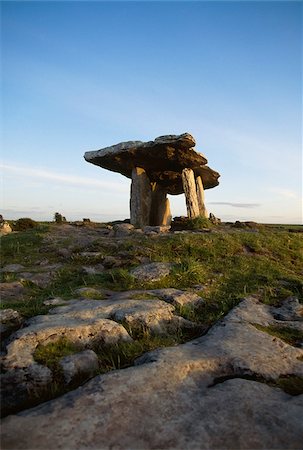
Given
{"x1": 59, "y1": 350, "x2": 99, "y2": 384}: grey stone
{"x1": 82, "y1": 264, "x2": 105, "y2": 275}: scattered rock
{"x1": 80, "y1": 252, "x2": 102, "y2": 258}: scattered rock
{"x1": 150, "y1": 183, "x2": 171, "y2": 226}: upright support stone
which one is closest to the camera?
{"x1": 59, "y1": 350, "x2": 99, "y2": 384}: grey stone

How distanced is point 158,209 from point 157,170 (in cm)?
280

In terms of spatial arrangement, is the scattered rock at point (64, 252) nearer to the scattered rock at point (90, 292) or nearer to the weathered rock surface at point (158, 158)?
the scattered rock at point (90, 292)

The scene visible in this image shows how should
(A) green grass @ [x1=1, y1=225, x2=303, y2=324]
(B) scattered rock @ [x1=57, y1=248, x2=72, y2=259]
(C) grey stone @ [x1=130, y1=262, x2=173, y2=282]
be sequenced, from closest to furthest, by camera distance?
1. (A) green grass @ [x1=1, y1=225, x2=303, y2=324]
2. (C) grey stone @ [x1=130, y1=262, x2=173, y2=282]
3. (B) scattered rock @ [x1=57, y1=248, x2=72, y2=259]

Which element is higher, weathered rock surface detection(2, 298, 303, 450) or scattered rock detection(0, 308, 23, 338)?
scattered rock detection(0, 308, 23, 338)

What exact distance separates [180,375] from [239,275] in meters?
6.34

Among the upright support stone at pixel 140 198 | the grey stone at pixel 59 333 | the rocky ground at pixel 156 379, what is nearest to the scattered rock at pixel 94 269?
the rocky ground at pixel 156 379

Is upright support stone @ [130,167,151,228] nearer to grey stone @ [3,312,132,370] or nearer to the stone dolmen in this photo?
the stone dolmen

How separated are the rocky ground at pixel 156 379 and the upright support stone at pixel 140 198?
47.4 ft

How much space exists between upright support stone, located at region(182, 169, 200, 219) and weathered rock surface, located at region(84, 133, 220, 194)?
0.85 m

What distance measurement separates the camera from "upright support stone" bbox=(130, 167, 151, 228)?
22.9m

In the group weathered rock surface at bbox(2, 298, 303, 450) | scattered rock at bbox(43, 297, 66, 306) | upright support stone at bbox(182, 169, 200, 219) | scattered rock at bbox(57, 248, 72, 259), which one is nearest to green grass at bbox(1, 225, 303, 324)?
scattered rock at bbox(43, 297, 66, 306)

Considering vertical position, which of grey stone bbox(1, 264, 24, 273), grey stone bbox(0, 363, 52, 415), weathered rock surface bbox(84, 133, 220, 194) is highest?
weathered rock surface bbox(84, 133, 220, 194)

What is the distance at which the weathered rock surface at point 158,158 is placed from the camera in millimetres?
20403

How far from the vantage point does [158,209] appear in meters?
25.7
